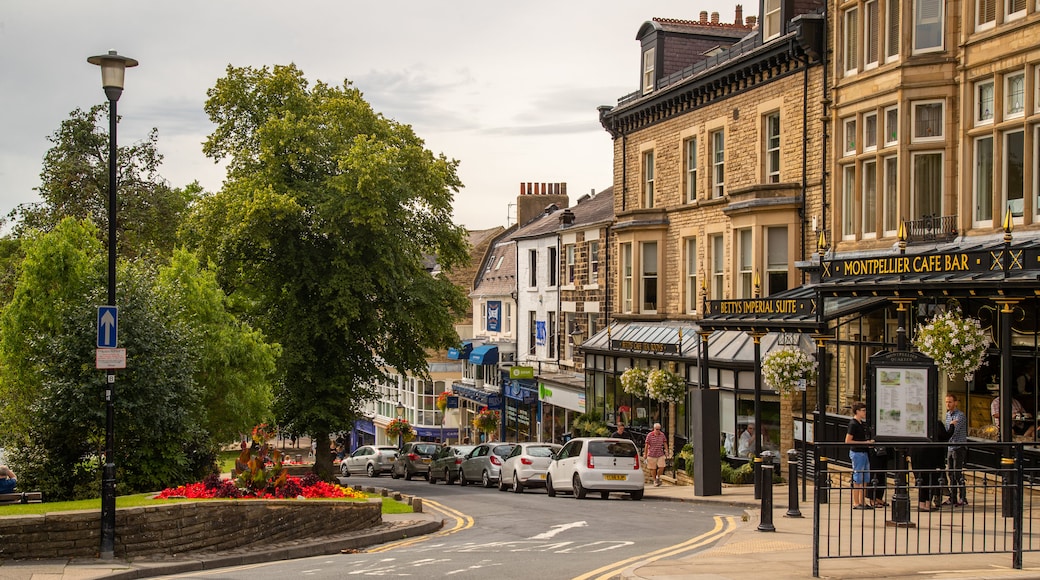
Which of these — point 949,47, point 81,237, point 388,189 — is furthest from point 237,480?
point 388,189

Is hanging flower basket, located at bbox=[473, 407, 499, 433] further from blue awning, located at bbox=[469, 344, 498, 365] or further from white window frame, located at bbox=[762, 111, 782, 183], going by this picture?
white window frame, located at bbox=[762, 111, 782, 183]

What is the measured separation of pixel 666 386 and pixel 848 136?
32.9 feet

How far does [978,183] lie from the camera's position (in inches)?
874

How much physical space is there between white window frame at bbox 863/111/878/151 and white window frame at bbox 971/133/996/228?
123 inches

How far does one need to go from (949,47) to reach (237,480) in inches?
653

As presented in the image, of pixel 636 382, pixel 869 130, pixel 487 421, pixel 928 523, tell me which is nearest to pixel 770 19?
pixel 869 130

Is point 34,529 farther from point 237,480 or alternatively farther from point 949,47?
point 949,47

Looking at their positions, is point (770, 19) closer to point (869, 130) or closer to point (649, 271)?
point (869, 130)

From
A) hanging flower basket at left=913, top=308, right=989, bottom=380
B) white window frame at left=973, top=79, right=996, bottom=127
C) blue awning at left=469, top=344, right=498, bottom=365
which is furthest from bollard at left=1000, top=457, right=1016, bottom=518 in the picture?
blue awning at left=469, top=344, right=498, bottom=365

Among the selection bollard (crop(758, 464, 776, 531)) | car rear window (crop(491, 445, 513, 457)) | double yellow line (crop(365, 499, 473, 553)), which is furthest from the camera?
car rear window (crop(491, 445, 513, 457))

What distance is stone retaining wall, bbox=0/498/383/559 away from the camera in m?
14.7

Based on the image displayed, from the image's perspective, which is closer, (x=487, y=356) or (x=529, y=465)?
(x=529, y=465)

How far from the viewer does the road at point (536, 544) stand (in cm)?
1420

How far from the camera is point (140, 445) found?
20625 millimetres
